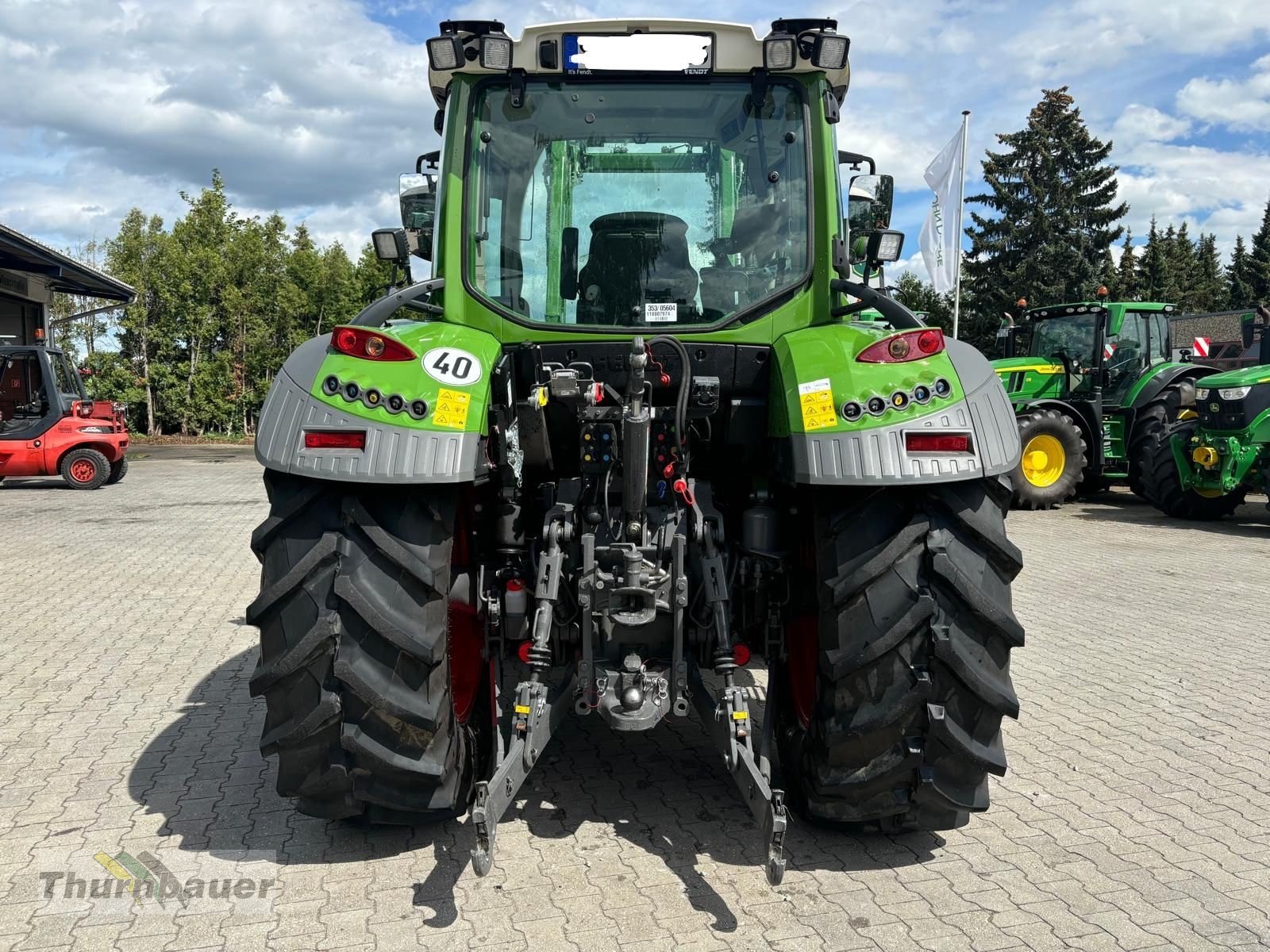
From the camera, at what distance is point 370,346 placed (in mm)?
3186

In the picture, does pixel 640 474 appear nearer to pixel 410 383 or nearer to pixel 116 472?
pixel 410 383

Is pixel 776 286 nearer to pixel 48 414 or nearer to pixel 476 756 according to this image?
pixel 476 756

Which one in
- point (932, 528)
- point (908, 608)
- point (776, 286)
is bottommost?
point (908, 608)

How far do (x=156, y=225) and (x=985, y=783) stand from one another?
109 ft

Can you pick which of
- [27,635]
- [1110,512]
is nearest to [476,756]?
[27,635]

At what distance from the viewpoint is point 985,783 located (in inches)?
122

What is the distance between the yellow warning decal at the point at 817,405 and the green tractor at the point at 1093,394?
1039 centimetres

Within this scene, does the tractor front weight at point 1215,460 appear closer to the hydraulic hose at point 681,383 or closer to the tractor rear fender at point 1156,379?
the tractor rear fender at point 1156,379

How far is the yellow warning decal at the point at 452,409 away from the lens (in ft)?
9.94

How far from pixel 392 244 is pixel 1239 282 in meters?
57.7

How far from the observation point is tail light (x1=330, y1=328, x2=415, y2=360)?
10.4 feet

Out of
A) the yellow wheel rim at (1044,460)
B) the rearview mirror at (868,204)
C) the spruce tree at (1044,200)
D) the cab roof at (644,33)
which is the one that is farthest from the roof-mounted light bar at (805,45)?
the spruce tree at (1044,200)

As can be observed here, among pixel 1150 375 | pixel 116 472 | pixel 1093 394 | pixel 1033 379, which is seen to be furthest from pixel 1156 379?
pixel 116 472

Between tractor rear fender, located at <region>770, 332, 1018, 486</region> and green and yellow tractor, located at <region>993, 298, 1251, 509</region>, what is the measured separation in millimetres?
10446
